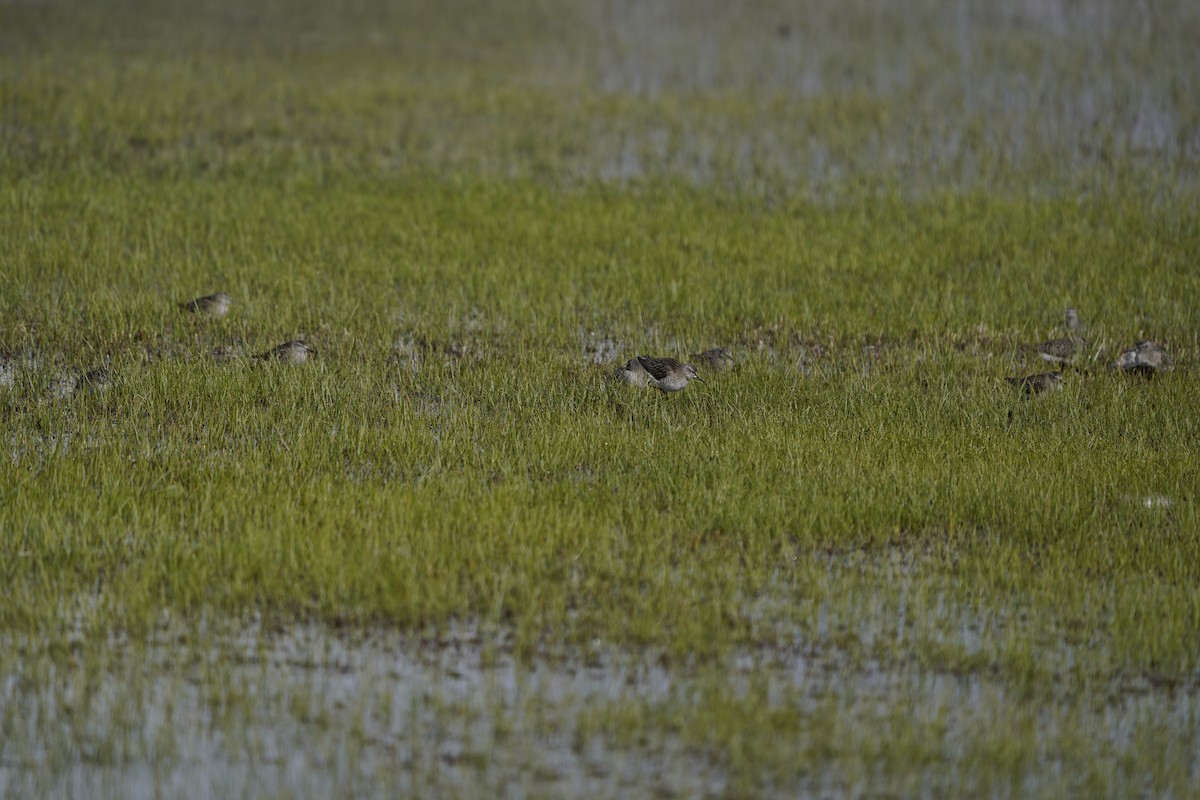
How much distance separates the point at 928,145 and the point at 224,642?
483 inches

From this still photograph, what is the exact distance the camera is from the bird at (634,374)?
29.8ft

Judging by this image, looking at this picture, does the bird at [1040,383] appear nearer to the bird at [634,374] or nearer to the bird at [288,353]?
the bird at [634,374]

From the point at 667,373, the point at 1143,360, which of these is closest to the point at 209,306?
the point at 667,373

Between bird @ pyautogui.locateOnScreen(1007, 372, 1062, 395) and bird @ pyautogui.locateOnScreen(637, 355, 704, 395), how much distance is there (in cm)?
205

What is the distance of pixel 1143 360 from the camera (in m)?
9.70

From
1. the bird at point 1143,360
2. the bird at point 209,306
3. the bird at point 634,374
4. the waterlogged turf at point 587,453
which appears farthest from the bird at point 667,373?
the bird at point 209,306

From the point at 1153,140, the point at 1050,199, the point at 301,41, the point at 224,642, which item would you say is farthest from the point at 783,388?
the point at 301,41

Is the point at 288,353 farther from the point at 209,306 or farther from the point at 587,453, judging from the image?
the point at 587,453

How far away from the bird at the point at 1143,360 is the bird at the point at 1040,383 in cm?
67

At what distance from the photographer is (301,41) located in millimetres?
23203

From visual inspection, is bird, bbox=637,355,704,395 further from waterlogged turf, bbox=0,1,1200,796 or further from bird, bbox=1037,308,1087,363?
bird, bbox=1037,308,1087,363

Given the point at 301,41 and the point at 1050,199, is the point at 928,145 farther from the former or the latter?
the point at 301,41

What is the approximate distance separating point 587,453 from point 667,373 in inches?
42.4

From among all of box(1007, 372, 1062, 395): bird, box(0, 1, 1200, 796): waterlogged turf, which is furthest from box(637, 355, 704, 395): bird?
box(1007, 372, 1062, 395): bird
